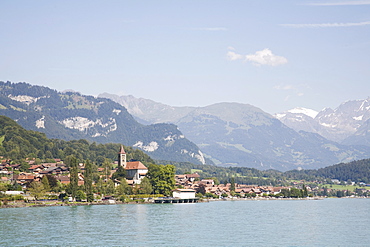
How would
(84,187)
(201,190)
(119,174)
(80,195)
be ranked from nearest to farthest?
(80,195), (84,187), (119,174), (201,190)

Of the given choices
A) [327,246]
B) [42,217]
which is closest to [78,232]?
[42,217]

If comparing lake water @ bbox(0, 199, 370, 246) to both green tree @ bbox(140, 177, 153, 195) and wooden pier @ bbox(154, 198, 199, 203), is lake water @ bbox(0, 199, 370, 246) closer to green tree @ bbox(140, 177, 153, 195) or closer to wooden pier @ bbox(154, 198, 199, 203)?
wooden pier @ bbox(154, 198, 199, 203)

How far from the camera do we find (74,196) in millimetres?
119500

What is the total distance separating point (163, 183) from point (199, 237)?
81.8m

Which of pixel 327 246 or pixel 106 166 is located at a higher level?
pixel 106 166

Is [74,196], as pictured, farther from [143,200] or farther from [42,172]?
[42,172]

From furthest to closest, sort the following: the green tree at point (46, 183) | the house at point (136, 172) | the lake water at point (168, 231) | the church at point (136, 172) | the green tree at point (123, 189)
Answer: the house at point (136, 172), the church at point (136, 172), the green tree at point (123, 189), the green tree at point (46, 183), the lake water at point (168, 231)

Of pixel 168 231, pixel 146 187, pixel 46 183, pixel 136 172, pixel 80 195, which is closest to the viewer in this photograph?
pixel 168 231

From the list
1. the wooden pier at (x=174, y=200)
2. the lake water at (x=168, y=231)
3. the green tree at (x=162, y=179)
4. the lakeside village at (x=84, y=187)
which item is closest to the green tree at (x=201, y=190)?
the lakeside village at (x=84, y=187)

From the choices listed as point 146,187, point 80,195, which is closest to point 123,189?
point 146,187

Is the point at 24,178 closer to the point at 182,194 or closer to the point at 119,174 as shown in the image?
the point at 119,174

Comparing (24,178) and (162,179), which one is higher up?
(162,179)

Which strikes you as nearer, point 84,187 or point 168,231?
point 168,231

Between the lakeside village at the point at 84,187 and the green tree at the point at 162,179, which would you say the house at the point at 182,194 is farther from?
A: the green tree at the point at 162,179
